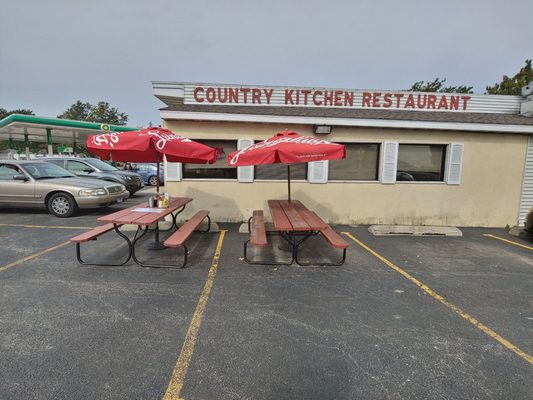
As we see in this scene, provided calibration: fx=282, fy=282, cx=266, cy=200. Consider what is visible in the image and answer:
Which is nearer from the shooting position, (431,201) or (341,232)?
(341,232)

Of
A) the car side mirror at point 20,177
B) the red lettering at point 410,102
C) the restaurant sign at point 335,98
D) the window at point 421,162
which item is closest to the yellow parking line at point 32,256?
the car side mirror at point 20,177

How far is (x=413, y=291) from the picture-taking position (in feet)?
Answer: 13.1

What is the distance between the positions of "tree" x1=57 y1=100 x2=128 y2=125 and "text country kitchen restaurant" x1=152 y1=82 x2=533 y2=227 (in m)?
61.0

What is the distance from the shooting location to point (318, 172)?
7.75m

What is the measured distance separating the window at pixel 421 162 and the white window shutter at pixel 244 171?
164 inches

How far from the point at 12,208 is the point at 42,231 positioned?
12.4 feet

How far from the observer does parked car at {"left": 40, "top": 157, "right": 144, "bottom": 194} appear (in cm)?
1117

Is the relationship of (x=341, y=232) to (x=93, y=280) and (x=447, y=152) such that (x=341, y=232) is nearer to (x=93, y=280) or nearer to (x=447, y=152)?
(x=447, y=152)

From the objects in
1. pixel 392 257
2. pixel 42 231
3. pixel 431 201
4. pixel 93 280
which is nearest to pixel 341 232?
pixel 392 257

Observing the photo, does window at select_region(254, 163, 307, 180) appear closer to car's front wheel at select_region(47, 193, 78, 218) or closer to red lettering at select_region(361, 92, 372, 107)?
red lettering at select_region(361, 92, 372, 107)

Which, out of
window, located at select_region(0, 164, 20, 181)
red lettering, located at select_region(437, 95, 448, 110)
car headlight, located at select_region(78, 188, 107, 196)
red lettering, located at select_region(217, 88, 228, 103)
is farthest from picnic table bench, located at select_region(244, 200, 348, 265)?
window, located at select_region(0, 164, 20, 181)

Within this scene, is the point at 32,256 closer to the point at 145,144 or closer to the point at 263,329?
the point at 145,144

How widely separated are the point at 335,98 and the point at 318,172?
8.53ft

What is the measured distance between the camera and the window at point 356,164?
7945 mm
